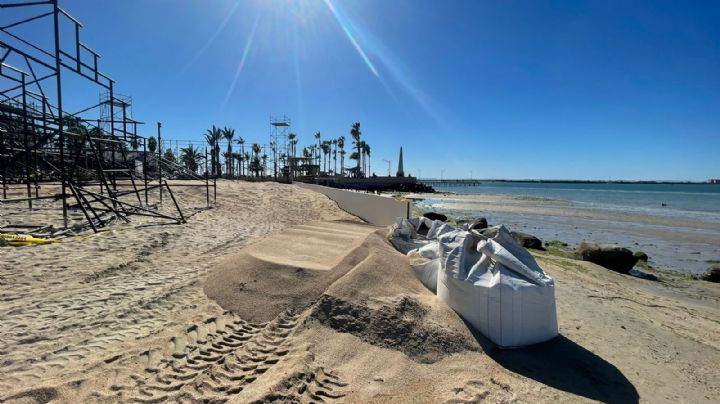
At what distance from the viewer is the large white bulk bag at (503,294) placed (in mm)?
Result: 3639

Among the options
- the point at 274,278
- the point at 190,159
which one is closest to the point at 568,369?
the point at 274,278

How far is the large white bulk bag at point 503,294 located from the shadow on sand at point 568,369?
0.12m

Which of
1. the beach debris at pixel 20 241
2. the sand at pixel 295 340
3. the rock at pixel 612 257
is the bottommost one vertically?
the rock at pixel 612 257

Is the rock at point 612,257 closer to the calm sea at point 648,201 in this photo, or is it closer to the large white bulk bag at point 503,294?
the large white bulk bag at point 503,294

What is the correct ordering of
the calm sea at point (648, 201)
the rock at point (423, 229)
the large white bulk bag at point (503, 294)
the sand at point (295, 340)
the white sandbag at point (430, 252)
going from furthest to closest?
the calm sea at point (648, 201), the rock at point (423, 229), the white sandbag at point (430, 252), the large white bulk bag at point (503, 294), the sand at point (295, 340)

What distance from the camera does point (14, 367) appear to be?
2.86m

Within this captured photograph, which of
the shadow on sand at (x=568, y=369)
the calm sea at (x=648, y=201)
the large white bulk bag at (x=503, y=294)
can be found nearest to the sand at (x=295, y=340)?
the shadow on sand at (x=568, y=369)

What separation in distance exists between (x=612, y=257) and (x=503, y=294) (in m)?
9.00

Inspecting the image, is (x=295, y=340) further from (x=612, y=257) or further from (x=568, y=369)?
(x=612, y=257)

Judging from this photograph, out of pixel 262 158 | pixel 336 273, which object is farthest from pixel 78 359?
pixel 262 158

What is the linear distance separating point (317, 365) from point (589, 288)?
6.75 metres

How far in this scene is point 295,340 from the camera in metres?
3.53

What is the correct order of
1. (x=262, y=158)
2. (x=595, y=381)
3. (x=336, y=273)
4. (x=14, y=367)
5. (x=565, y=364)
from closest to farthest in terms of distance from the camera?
(x=14, y=367) < (x=595, y=381) < (x=565, y=364) < (x=336, y=273) < (x=262, y=158)

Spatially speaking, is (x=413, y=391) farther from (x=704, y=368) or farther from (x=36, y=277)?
(x=36, y=277)
